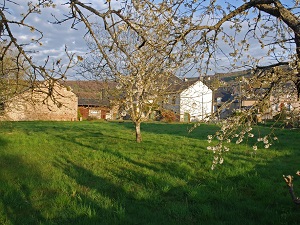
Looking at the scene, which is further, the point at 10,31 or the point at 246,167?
the point at 246,167

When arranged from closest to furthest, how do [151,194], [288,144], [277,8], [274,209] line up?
[277,8] → [274,209] → [151,194] → [288,144]

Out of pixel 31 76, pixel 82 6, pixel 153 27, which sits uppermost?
pixel 82 6

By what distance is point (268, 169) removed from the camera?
31.3 feet

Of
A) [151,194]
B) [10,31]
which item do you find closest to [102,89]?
[151,194]

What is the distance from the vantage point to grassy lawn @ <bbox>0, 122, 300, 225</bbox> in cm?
571

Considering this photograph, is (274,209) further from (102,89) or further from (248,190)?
(102,89)

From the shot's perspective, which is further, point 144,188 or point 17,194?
point 144,188

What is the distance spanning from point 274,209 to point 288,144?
1006 centimetres

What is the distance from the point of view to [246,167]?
9625mm

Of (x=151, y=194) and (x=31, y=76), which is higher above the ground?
(x=31, y=76)

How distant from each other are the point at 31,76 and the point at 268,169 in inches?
282

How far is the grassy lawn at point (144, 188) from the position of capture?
571 centimetres

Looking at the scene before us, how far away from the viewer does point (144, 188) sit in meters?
7.53

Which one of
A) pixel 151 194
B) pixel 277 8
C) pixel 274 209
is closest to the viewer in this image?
pixel 277 8
